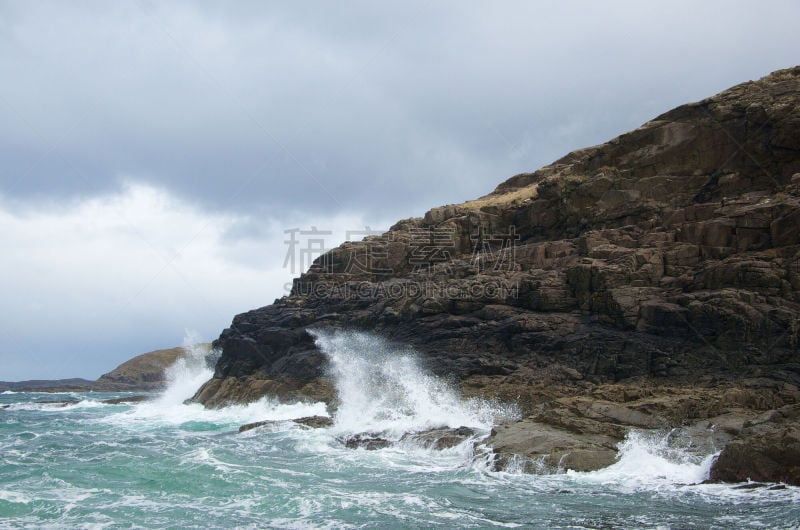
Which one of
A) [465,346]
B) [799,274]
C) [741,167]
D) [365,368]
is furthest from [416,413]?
[741,167]

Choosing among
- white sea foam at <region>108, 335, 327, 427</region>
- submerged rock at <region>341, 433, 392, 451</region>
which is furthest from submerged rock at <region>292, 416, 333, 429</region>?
submerged rock at <region>341, 433, 392, 451</region>

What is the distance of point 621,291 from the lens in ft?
79.4

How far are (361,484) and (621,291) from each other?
13.5 m

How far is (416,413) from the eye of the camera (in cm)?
2539

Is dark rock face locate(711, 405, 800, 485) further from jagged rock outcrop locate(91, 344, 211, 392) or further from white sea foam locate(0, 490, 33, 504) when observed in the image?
jagged rock outcrop locate(91, 344, 211, 392)

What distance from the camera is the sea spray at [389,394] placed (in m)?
23.5

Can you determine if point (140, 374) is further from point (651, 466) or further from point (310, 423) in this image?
point (651, 466)

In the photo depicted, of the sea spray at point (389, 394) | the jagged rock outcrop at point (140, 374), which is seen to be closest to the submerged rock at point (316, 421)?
the sea spray at point (389, 394)

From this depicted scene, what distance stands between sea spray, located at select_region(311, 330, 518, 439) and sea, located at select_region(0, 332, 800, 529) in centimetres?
10

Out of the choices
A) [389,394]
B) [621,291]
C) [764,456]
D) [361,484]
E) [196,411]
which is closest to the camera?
[764,456]

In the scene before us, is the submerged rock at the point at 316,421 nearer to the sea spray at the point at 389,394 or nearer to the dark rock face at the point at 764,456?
the sea spray at the point at 389,394

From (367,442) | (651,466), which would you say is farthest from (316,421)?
(651,466)

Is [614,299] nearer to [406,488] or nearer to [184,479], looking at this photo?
[406,488]

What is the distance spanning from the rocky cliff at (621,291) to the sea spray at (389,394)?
0.74 metres
